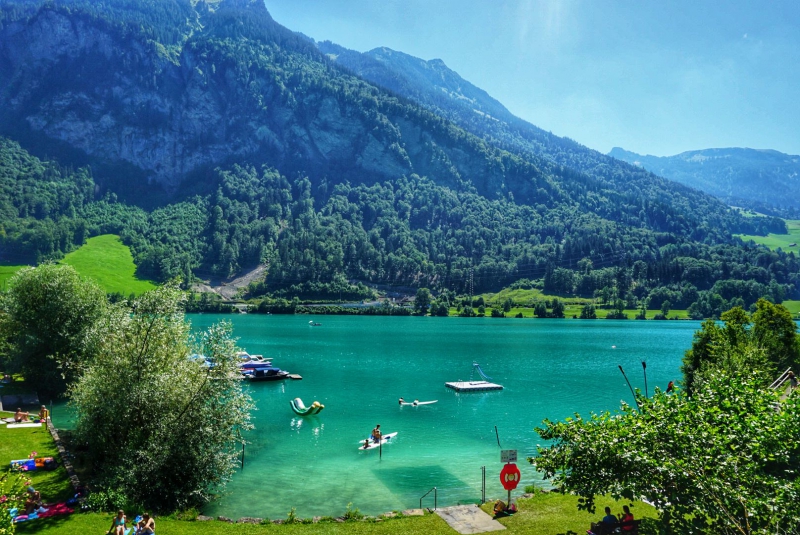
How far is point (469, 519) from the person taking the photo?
933 inches

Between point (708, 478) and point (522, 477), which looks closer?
point (708, 478)

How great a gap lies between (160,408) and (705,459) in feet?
87.9

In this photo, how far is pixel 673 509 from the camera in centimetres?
1236

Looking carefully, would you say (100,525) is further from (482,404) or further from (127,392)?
(482,404)

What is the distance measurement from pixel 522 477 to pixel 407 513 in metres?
12.4

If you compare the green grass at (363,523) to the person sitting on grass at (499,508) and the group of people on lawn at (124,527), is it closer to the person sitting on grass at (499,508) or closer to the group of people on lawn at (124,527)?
the person sitting on grass at (499,508)

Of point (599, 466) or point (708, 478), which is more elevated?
point (708, 478)

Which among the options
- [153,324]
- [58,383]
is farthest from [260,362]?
[153,324]

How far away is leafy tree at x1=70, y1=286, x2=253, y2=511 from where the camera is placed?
26.4m

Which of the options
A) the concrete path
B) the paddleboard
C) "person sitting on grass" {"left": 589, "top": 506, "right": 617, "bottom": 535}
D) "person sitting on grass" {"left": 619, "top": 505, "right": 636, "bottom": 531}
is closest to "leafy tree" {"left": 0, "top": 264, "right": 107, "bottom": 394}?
the paddleboard

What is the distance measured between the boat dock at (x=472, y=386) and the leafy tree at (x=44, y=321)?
4576 cm

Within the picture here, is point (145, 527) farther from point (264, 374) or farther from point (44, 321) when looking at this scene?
point (264, 374)

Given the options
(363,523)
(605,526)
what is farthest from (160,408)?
(605,526)

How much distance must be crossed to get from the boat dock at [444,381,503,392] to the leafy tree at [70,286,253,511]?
4411 cm
